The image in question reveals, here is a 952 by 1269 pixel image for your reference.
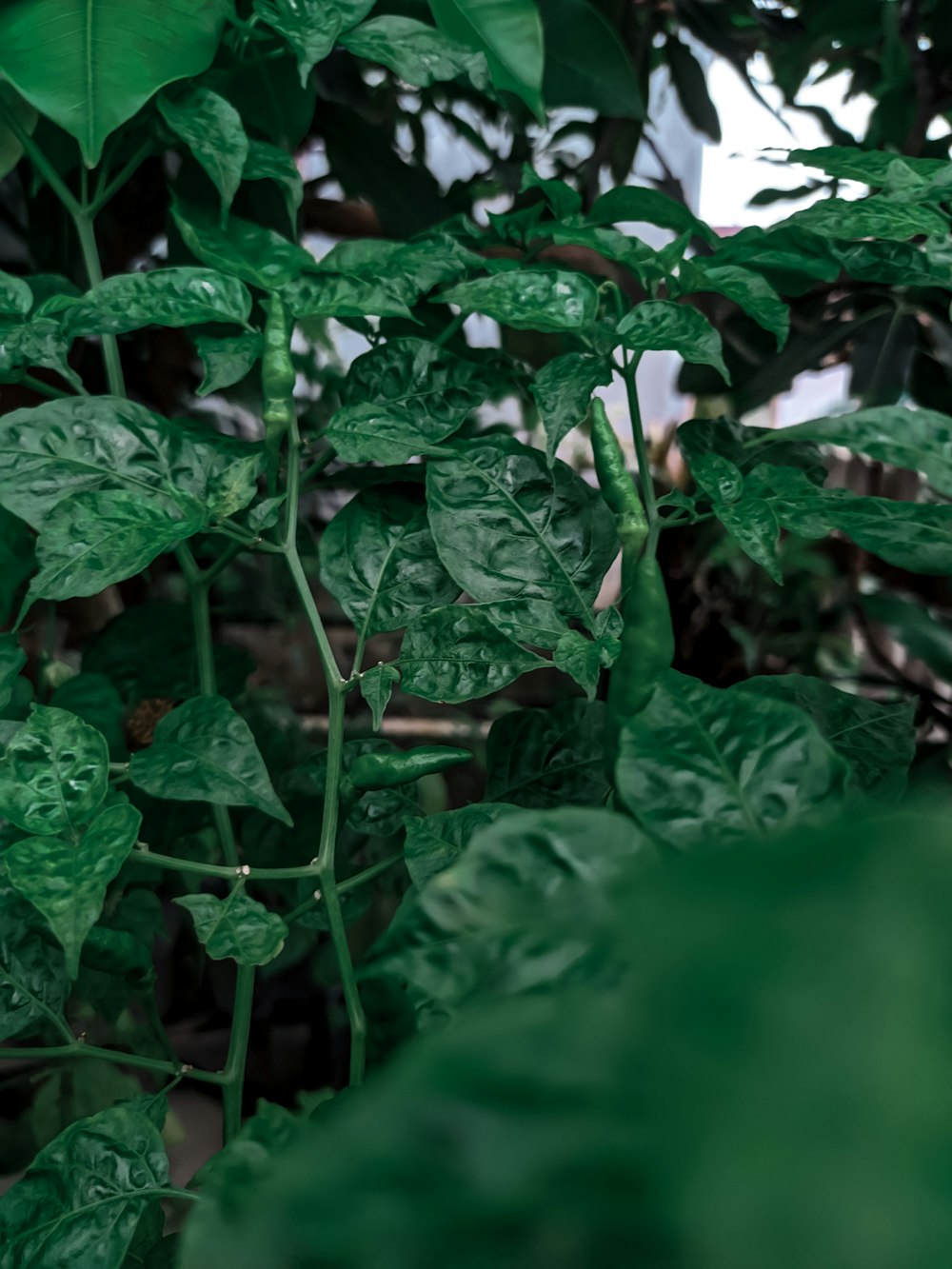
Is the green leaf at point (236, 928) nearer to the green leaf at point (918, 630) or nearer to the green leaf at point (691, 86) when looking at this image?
the green leaf at point (918, 630)

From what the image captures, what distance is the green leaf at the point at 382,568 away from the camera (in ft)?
1.68

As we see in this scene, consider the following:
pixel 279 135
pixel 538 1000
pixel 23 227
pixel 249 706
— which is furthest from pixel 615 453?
pixel 23 227

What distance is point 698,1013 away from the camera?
0.12 metres

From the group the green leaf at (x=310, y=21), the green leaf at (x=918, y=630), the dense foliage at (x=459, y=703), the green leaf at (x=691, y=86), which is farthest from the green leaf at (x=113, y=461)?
the green leaf at (x=691, y=86)

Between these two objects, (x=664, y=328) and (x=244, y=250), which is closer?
(x=664, y=328)

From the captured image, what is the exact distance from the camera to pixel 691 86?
134 centimetres

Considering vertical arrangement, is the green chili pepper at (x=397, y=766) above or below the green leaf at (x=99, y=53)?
below

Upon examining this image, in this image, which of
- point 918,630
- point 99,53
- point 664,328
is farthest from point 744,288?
point 918,630

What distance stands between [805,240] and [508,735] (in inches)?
12.8

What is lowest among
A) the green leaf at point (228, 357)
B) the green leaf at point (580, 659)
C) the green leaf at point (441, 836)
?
the green leaf at point (441, 836)

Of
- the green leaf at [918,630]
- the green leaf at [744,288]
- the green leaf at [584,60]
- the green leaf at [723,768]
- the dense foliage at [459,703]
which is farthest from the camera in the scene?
the green leaf at [918,630]

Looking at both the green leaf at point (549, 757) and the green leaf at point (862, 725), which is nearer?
the green leaf at point (862, 725)

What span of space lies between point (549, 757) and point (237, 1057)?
232 millimetres

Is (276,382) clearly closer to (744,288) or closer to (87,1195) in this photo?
(744,288)
